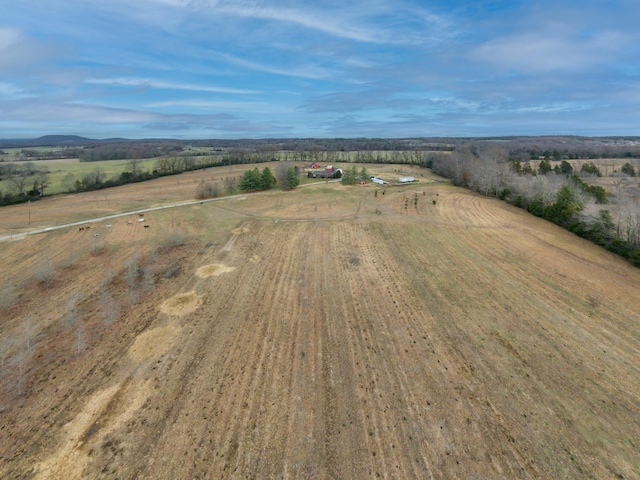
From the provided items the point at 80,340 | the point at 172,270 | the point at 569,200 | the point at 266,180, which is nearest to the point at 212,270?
the point at 172,270

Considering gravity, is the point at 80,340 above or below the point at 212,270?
below

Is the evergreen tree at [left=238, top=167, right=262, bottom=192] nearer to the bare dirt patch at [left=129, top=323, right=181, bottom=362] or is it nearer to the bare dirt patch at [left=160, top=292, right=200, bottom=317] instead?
the bare dirt patch at [left=160, top=292, right=200, bottom=317]

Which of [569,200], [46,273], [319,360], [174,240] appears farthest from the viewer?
[569,200]

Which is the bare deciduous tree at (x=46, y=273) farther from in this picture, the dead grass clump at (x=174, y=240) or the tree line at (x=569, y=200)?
the tree line at (x=569, y=200)

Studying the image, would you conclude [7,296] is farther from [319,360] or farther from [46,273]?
[319,360]

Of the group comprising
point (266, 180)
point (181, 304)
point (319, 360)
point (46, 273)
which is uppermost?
point (266, 180)

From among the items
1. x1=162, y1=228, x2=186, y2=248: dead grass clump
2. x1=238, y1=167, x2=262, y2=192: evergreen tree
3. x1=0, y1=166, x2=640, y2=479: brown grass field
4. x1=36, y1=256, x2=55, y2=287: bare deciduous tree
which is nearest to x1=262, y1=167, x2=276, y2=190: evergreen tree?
x1=238, y1=167, x2=262, y2=192: evergreen tree

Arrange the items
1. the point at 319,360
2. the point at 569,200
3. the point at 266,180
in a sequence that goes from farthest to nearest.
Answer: the point at 266,180, the point at 569,200, the point at 319,360

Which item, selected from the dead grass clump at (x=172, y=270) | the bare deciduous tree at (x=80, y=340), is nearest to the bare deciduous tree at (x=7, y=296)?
the bare deciduous tree at (x=80, y=340)
